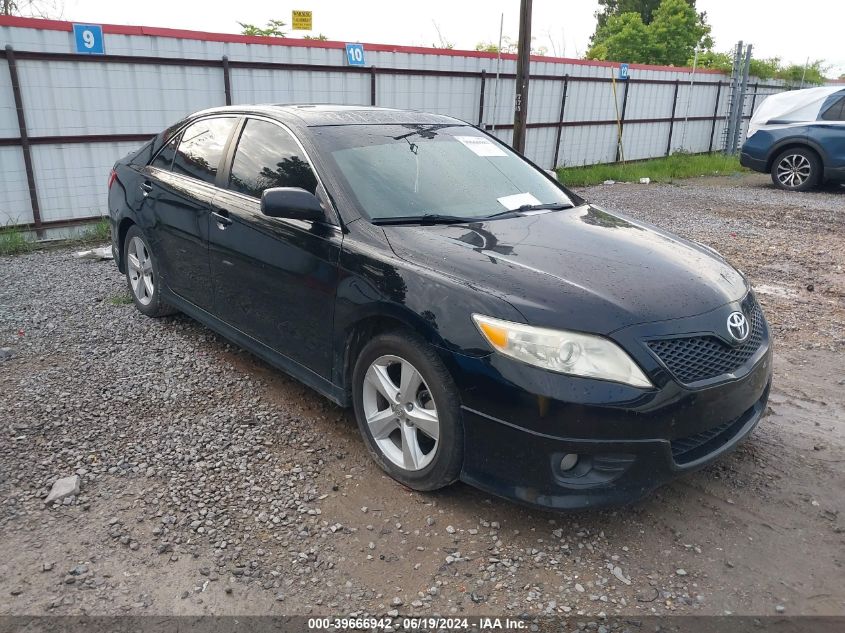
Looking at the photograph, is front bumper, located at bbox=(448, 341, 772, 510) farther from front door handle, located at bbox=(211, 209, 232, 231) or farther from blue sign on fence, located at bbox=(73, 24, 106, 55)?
blue sign on fence, located at bbox=(73, 24, 106, 55)

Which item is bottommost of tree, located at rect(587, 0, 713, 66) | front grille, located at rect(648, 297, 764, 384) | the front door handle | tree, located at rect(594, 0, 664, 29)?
front grille, located at rect(648, 297, 764, 384)

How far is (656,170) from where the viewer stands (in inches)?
630

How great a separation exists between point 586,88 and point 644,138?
3.20 m

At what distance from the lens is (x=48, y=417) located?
367cm

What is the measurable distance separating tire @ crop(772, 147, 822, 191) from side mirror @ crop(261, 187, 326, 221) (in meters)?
12.1

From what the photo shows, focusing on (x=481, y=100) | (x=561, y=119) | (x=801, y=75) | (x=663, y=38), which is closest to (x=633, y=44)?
(x=663, y=38)

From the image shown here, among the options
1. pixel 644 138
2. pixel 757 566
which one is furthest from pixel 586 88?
pixel 757 566

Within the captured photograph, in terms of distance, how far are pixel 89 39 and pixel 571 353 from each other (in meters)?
8.02

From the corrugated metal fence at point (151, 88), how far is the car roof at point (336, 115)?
495 cm

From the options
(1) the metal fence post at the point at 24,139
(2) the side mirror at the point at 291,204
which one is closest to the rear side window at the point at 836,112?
(2) the side mirror at the point at 291,204

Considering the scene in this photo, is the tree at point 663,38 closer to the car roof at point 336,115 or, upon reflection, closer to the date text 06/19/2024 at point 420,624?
the car roof at point 336,115

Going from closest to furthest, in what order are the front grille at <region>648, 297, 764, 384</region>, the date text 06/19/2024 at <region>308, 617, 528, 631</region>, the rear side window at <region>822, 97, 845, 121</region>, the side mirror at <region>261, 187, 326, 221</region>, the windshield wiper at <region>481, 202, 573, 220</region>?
the date text 06/19/2024 at <region>308, 617, 528, 631</region> → the front grille at <region>648, 297, 764, 384</region> → the side mirror at <region>261, 187, 326, 221</region> → the windshield wiper at <region>481, 202, 573, 220</region> → the rear side window at <region>822, 97, 845, 121</region>

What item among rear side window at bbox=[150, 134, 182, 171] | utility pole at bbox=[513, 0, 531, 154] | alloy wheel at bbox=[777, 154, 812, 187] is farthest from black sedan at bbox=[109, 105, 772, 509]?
alloy wheel at bbox=[777, 154, 812, 187]

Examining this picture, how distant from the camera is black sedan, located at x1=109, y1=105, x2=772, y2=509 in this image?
2.55m
